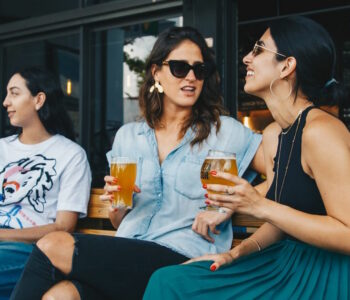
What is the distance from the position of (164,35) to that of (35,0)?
110 inches

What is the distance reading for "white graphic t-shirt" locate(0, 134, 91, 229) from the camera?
10.2 ft

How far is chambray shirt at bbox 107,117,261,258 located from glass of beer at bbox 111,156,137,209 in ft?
0.74

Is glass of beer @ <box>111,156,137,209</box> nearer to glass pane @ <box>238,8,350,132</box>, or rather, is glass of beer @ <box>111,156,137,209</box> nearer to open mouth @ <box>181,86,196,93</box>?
open mouth @ <box>181,86,196,93</box>

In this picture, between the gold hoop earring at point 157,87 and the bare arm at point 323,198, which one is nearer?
the bare arm at point 323,198

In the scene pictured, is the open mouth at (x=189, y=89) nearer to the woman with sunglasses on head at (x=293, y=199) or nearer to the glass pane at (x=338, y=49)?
the woman with sunglasses on head at (x=293, y=199)

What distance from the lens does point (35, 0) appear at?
17.1ft

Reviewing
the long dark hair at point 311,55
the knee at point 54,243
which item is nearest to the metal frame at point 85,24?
the long dark hair at point 311,55

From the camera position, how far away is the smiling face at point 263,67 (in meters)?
2.13

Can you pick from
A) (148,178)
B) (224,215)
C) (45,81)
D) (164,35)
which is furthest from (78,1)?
(224,215)

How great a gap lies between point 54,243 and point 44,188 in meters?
0.99

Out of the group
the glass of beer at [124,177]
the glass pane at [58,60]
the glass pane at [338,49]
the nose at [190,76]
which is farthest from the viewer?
the glass pane at [338,49]

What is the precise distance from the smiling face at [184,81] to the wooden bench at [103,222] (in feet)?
2.21

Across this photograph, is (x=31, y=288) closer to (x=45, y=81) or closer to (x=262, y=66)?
(x=262, y=66)

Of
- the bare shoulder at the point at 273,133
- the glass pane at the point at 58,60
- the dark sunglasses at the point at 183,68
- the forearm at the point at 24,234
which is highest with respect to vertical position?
the glass pane at the point at 58,60
